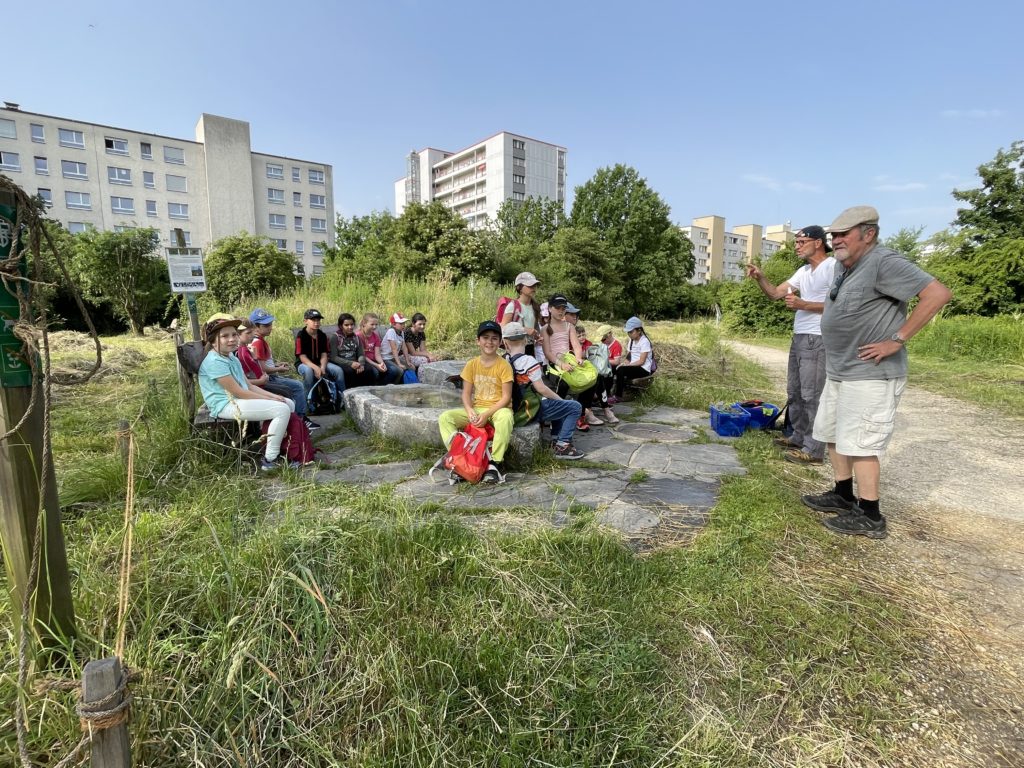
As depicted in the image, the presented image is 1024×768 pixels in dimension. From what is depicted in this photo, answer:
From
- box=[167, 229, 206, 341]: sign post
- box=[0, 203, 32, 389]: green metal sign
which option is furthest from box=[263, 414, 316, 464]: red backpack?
box=[0, 203, 32, 389]: green metal sign

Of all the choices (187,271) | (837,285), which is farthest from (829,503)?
(187,271)

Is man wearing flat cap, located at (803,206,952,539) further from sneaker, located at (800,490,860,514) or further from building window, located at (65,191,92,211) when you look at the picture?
building window, located at (65,191,92,211)

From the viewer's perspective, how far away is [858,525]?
2.92 m

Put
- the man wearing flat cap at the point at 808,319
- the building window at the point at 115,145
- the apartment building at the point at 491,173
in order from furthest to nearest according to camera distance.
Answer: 1. the apartment building at the point at 491,173
2. the building window at the point at 115,145
3. the man wearing flat cap at the point at 808,319

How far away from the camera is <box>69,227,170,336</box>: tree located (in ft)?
70.6

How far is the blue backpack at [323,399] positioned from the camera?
6.07 metres

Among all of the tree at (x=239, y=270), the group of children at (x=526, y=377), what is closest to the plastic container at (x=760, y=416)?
Answer: the group of children at (x=526, y=377)

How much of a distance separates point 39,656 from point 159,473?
1.99 m

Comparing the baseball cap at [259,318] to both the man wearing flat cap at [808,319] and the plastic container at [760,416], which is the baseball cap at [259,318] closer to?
the man wearing flat cap at [808,319]

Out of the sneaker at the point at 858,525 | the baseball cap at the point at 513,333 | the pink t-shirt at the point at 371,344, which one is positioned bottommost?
the sneaker at the point at 858,525

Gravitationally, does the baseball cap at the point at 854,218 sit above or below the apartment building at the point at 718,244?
below

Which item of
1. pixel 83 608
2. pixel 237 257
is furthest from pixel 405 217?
pixel 83 608

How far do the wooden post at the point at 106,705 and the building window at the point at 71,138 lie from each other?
160 ft

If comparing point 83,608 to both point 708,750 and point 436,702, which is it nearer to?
point 436,702
